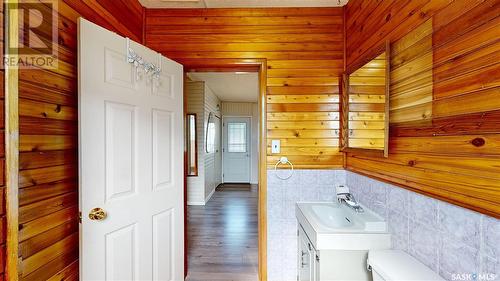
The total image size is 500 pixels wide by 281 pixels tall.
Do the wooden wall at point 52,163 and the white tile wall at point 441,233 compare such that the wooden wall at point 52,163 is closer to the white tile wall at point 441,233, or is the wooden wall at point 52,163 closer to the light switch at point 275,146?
the light switch at point 275,146

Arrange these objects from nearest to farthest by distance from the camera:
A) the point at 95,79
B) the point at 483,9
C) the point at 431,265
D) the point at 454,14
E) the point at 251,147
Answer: the point at 483,9 < the point at 454,14 < the point at 431,265 < the point at 95,79 < the point at 251,147

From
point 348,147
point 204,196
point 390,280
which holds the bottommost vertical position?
point 204,196

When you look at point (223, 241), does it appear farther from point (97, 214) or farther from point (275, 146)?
point (97, 214)

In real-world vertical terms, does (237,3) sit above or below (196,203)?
above

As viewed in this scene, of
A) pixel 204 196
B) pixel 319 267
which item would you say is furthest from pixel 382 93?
pixel 204 196

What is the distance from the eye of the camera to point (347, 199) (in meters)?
1.96

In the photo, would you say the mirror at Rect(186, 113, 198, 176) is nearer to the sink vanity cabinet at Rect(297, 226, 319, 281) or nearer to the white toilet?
the sink vanity cabinet at Rect(297, 226, 319, 281)

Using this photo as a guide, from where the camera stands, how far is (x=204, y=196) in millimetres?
4965

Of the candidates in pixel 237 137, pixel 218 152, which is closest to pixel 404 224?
pixel 218 152

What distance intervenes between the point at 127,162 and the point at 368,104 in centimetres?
170

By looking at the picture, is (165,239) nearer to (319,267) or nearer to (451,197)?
(319,267)

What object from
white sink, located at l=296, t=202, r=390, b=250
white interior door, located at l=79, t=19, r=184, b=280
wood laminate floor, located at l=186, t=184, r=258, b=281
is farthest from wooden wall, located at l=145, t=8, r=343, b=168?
wood laminate floor, located at l=186, t=184, r=258, b=281

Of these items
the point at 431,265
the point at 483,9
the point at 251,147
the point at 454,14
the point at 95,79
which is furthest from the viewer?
the point at 251,147

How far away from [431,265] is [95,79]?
1.99m
